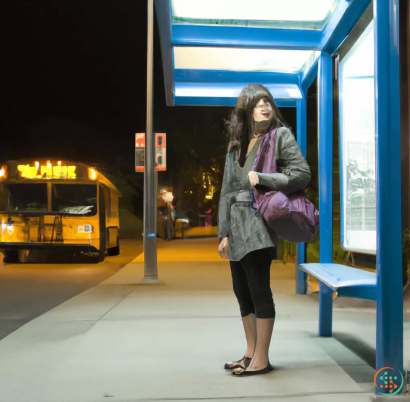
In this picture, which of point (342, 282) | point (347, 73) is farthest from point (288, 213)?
point (347, 73)

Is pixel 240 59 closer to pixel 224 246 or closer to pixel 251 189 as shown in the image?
pixel 251 189

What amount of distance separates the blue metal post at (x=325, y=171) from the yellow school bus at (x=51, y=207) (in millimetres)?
9807

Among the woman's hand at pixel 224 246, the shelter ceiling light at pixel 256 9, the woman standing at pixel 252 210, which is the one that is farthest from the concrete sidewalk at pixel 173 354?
the shelter ceiling light at pixel 256 9

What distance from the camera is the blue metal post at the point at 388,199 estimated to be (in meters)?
3.53

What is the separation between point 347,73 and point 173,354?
298 cm

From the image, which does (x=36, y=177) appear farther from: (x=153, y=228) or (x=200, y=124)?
(x=200, y=124)

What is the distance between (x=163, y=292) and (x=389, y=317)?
5.86 m

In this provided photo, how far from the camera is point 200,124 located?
111 feet

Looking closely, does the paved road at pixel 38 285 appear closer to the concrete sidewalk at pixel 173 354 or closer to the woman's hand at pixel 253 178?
the concrete sidewalk at pixel 173 354

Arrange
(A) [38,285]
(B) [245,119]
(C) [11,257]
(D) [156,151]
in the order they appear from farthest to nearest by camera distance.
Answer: (C) [11,257] < (D) [156,151] < (A) [38,285] < (B) [245,119]

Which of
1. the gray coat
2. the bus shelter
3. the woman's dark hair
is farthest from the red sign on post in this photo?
the gray coat

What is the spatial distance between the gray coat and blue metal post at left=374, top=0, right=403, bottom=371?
54cm

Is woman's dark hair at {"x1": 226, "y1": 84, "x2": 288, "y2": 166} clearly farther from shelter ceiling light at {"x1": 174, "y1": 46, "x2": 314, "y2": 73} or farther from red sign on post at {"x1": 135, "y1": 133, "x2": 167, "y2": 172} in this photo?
red sign on post at {"x1": 135, "y1": 133, "x2": 167, "y2": 172}

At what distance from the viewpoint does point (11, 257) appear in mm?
15258
